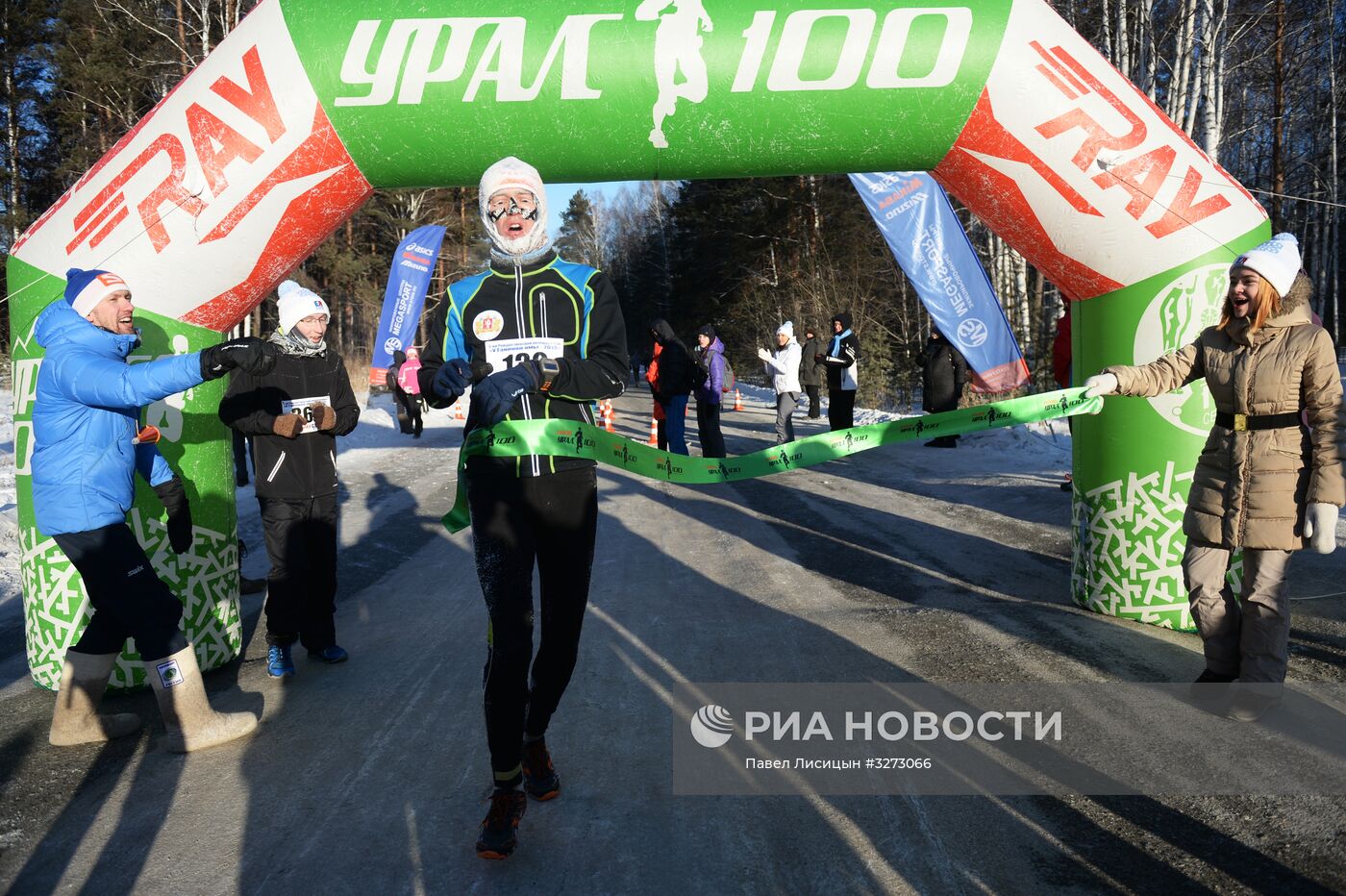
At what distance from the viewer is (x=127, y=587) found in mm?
3727

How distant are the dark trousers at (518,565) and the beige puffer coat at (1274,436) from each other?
99.3 inches

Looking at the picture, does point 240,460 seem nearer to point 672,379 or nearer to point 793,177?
point 672,379

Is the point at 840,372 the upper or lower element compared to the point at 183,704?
upper

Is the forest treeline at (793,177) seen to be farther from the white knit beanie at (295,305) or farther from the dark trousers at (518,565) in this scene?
the dark trousers at (518,565)

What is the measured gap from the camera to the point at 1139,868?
Result: 2.69 metres

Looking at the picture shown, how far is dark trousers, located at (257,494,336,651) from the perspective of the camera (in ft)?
15.4

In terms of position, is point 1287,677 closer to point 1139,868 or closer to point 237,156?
point 1139,868


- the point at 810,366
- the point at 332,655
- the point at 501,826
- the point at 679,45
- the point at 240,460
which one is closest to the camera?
the point at 501,826

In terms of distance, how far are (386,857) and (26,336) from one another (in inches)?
133

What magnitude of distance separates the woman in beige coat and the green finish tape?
0.99ft

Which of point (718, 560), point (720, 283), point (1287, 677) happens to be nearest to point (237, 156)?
point (718, 560)

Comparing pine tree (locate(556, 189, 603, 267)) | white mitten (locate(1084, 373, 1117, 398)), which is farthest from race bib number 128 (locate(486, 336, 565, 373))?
pine tree (locate(556, 189, 603, 267))

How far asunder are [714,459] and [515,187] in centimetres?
136

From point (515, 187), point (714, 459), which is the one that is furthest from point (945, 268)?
point (515, 187)
